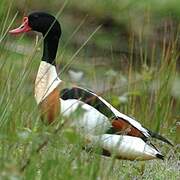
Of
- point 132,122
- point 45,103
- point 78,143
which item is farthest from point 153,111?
point 78,143

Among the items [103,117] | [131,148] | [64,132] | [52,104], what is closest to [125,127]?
[131,148]

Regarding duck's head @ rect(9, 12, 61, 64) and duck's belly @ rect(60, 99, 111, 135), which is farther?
duck's head @ rect(9, 12, 61, 64)

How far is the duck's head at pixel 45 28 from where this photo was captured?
16.9 ft

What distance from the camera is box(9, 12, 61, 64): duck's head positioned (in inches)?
203

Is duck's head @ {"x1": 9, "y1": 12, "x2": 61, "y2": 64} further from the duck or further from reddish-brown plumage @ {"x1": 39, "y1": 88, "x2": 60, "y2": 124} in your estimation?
reddish-brown plumage @ {"x1": 39, "y1": 88, "x2": 60, "y2": 124}

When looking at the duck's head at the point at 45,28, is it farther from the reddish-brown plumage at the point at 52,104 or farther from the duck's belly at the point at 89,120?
the duck's belly at the point at 89,120

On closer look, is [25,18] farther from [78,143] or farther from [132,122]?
[78,143]

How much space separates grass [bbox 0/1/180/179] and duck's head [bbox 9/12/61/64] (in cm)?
9

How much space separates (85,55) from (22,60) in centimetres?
222

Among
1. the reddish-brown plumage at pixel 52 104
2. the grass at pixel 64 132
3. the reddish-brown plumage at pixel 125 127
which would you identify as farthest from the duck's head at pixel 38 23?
the reddish-brown plumage at pixel 125 127

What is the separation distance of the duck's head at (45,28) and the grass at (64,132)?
0.29ft

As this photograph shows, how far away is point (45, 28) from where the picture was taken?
17.1 ft

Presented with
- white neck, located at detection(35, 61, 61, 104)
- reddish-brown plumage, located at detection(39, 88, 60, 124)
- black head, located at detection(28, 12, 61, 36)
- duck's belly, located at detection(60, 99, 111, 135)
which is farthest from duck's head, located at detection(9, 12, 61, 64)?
duck's belly, located at detection(60, 99, 111, 135)

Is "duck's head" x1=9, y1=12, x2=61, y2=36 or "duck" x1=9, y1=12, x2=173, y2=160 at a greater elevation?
"duck's head" x1=9, y1=12, x2=61, y2=36
